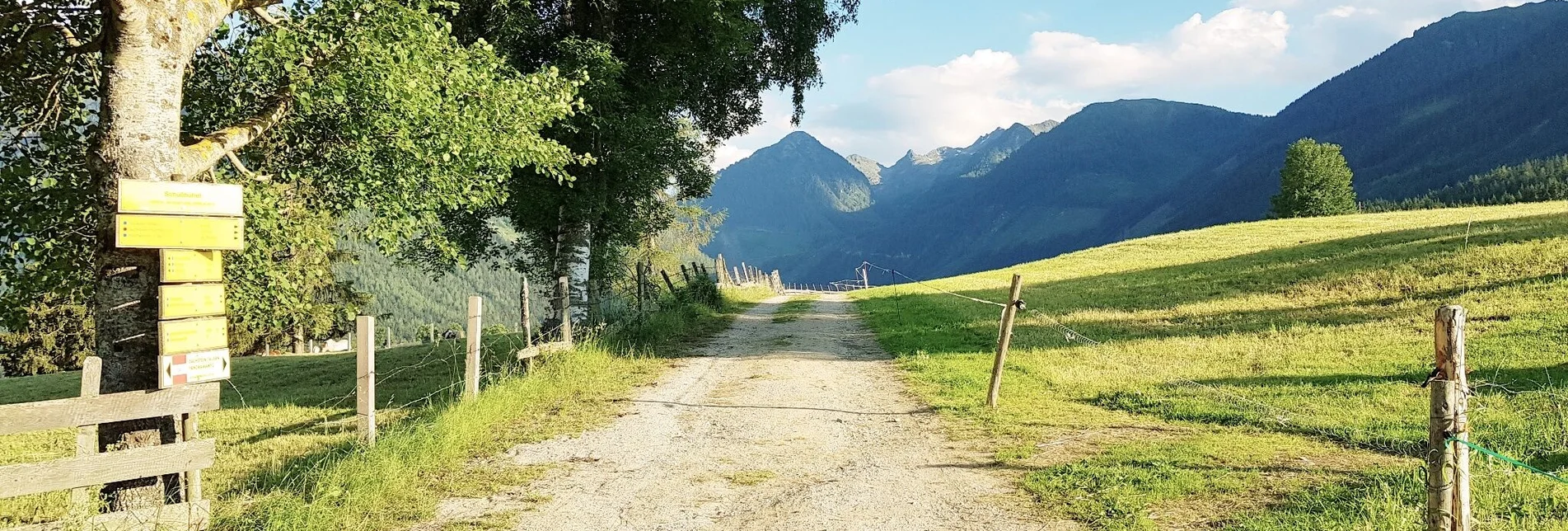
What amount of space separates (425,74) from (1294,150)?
91.1 m

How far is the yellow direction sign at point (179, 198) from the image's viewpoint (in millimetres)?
5562

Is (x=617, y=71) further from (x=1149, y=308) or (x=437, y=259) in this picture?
(x=1149, y=308)

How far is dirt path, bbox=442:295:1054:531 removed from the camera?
6285mm

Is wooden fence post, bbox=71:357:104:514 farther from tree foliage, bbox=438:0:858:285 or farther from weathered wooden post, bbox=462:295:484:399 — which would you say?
tree foliage, bbox=438:0:858:285

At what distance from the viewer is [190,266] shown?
19.4 ft

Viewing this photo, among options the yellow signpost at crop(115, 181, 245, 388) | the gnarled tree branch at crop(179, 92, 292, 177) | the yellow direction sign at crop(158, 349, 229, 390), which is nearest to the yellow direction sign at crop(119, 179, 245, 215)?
the yellow signpost at crop(115, 181, 245, 388)

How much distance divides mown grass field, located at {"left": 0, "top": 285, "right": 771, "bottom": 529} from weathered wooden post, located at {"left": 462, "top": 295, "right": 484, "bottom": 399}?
304mm

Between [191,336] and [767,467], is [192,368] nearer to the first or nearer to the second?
[191,336]

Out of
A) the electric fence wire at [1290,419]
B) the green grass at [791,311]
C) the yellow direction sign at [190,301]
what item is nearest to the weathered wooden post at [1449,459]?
the electric fence wire at [1290,419]

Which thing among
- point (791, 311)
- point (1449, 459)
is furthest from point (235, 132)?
point (791, 311)

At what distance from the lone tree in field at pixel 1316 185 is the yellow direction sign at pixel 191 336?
8801cm

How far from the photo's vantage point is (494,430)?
9.38 metres

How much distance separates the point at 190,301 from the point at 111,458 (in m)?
1.21

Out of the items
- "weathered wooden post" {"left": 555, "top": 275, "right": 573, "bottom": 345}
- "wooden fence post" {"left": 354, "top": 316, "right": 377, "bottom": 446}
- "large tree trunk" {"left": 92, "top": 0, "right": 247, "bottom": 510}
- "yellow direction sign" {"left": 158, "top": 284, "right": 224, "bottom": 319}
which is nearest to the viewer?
"yellow direction sign" {"left": 158, "top": 284, "right": 224, "bottom": 319}
